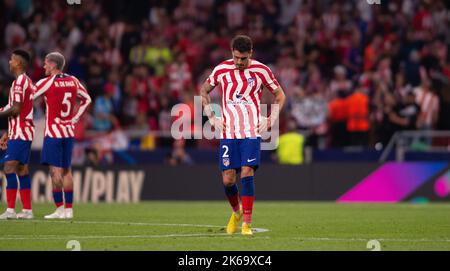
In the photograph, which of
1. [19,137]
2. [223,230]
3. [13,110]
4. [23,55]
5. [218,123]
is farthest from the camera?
[19,137]

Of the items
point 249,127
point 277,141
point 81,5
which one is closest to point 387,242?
point 249,127

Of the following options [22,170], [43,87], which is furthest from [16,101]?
[22,170]

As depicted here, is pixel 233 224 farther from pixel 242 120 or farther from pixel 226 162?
pixel 242 120

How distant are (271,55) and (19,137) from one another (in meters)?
12.7

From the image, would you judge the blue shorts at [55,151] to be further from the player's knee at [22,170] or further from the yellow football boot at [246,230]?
the yellow football boot at [246,230]

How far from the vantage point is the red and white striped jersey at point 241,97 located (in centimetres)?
1272

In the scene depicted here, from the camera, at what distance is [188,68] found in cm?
2697

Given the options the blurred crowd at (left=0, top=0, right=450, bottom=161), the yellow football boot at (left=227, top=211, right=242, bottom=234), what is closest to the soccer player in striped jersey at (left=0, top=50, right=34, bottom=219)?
the yellow football boot at (left=227, top=211, right=242, bottom=234)

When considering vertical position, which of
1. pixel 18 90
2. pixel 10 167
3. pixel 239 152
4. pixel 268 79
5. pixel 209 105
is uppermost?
pixel 268 79

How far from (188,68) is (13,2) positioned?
5518 mm

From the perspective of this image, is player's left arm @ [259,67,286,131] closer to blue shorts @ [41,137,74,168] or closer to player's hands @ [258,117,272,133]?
player's hands @ [258,117,272,133]

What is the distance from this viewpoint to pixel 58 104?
1589 cm

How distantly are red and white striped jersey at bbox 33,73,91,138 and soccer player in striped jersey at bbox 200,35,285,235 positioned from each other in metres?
3.68
